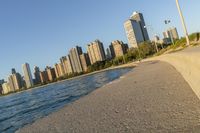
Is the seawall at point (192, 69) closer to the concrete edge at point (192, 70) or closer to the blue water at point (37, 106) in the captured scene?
the concrete edge at point (192, 70)

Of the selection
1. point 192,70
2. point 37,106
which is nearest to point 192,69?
point 192,70

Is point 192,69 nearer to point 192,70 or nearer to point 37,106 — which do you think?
point 192,70

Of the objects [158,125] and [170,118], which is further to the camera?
[170,118]

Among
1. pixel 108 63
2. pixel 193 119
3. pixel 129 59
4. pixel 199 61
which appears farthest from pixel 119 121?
pixel 108 63

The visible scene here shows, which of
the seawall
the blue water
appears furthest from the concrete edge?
the blue water

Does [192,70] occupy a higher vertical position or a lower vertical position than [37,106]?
higher

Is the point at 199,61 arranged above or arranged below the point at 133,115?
above

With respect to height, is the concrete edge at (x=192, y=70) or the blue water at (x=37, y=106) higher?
the concrete edge at (x=192, y=70)

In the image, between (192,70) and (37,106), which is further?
(37,106)

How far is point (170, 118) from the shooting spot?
7270 mm

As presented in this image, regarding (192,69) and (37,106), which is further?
(37,106)

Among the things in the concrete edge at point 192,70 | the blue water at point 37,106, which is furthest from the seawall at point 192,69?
the blue water at point 37,106

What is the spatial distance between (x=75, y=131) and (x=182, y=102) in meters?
3.63

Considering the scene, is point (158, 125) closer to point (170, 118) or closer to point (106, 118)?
point (170, 118)
